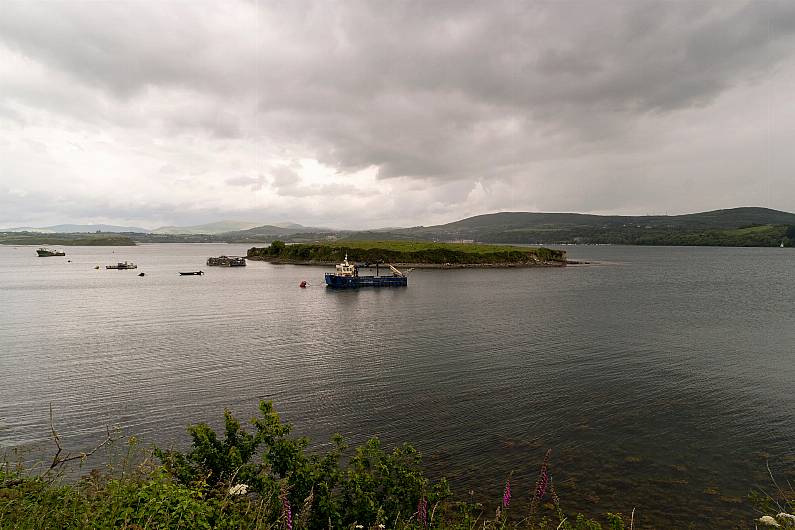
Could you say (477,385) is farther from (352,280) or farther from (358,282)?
(358,282)

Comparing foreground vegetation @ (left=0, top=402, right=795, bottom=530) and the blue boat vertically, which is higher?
A: foreground vegetation @ (left=0, top=402, right=795, bottom=530)

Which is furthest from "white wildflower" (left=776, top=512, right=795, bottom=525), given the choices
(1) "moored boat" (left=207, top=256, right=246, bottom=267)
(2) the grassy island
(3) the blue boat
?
(1) "moored boat" (left=207, top=256, right=246, bottom=267)

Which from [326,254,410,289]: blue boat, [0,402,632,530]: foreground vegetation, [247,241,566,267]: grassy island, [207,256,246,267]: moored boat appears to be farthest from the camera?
[207,256,246,267]: moored boat

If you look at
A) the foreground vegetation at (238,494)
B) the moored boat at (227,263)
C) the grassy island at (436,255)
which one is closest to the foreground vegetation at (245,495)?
the foreground vegetation at (238,494)

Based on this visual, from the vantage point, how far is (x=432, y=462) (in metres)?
20.0

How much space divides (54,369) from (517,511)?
36.1 m

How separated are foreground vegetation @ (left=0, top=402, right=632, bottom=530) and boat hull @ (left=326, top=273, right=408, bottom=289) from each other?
8440cm

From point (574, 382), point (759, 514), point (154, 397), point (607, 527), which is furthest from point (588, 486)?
point (154, 397)

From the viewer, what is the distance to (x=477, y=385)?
30547mm

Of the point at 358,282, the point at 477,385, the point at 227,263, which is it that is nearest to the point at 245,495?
the point at 477,385

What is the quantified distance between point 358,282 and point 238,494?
8867 cm

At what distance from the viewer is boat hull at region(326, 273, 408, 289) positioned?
3868 inches

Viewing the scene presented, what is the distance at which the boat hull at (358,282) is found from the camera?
98.2 meters

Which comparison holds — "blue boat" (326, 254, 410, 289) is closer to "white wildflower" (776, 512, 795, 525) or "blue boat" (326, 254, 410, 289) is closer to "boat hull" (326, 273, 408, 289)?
"boat hull" (326, 273, 408, 289)
